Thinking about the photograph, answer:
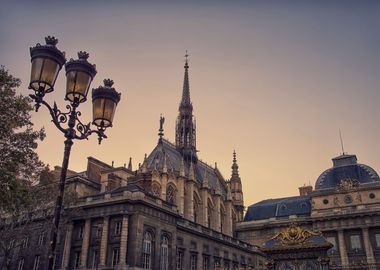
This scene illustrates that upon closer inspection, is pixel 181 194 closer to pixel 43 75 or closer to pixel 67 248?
pixel 67 248

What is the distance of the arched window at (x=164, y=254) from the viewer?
3654 centimetres

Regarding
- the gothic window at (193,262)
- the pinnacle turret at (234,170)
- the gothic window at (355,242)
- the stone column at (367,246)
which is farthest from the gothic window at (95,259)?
the pinnacle turret at (234,170)

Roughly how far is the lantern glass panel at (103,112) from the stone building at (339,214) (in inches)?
1877

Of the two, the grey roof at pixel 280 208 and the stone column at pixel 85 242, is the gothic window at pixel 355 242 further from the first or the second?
the stone column at pixel 85 242

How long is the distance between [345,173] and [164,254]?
36.2 meters

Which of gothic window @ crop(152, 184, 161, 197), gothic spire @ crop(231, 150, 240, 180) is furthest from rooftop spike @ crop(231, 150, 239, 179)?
gothic window @ crop(152, 184, 161, 197)

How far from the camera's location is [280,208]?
6656cm

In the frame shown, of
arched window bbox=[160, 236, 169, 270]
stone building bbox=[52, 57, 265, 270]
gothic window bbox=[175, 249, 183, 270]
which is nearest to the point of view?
stone building bbox=[52, 57, 265, 270]

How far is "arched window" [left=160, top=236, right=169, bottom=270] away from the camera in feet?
120

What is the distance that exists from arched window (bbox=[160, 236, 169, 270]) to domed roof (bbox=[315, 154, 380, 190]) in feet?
109

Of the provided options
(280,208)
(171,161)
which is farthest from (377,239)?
(171,161)

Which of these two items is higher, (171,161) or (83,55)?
(171,161)

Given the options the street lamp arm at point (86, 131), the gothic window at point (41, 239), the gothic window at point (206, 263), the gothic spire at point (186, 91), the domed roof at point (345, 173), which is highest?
the gothic spire at point (186, 91)

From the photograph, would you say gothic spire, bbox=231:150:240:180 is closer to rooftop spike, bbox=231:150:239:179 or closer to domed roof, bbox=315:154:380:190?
rooftop spike, bbox=231:150:239:179
